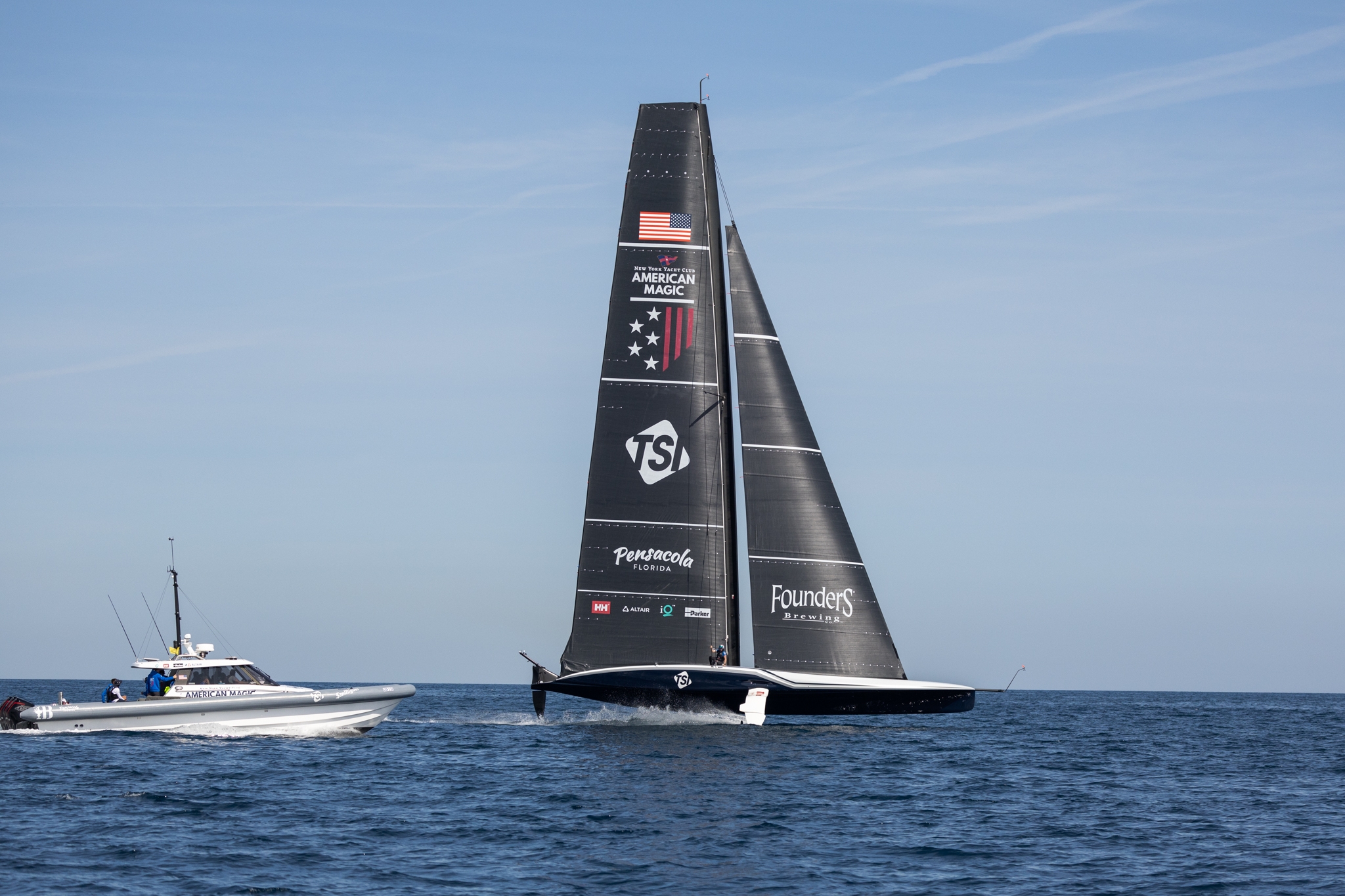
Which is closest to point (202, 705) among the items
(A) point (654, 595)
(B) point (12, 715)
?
(B) point (12, 715)

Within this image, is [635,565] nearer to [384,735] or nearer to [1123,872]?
[384,735]

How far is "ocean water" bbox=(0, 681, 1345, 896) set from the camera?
59.7 ft

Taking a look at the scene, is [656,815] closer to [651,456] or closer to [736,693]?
[736,693]

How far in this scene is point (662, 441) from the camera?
34.9 m

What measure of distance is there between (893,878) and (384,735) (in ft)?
77.1

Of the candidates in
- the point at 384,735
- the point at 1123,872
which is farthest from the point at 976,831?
the point at 384,735

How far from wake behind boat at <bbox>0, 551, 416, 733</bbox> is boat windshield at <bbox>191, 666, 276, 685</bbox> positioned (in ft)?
0.05

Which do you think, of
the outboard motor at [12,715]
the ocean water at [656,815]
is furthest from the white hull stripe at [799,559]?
the outboard motor at [12,715]

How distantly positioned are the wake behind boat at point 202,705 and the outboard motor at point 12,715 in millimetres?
16

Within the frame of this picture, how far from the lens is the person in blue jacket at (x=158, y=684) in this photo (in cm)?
3334

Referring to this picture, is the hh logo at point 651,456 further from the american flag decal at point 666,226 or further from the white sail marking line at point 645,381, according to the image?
the american flag decal at point 666,226

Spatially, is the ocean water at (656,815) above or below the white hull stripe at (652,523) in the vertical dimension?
below

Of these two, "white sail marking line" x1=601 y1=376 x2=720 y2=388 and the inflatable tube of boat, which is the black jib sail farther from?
the inflatable tube of boat

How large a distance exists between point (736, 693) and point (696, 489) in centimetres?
531
